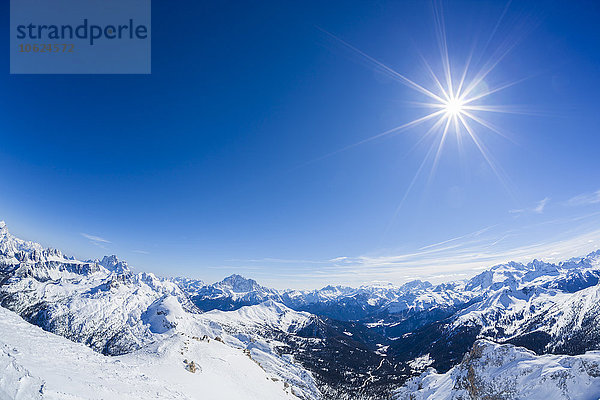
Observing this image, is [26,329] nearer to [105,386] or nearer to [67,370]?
[67,370]

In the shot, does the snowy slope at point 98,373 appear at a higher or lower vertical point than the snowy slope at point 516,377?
higher

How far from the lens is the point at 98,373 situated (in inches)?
1085

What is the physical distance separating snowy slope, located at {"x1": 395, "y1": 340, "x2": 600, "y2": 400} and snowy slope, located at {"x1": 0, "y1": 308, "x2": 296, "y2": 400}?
6717cm

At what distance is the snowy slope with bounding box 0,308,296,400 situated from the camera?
18469 mm

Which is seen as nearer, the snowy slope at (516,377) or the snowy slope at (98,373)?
the snowy slope at (98,373)

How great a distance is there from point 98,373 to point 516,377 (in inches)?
4082

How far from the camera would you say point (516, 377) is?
74562 mm

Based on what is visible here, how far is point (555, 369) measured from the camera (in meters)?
66.1

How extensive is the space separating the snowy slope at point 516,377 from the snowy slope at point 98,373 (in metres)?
67.2

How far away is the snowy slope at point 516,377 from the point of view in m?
57.6

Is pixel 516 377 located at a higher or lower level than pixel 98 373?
lower

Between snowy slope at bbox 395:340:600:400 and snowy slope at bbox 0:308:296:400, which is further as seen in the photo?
snowy slope at bbox 395:340:600:400

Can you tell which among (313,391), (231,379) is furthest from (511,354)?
(313,391)

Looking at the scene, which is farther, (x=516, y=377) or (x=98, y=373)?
(x=516, y=377)
